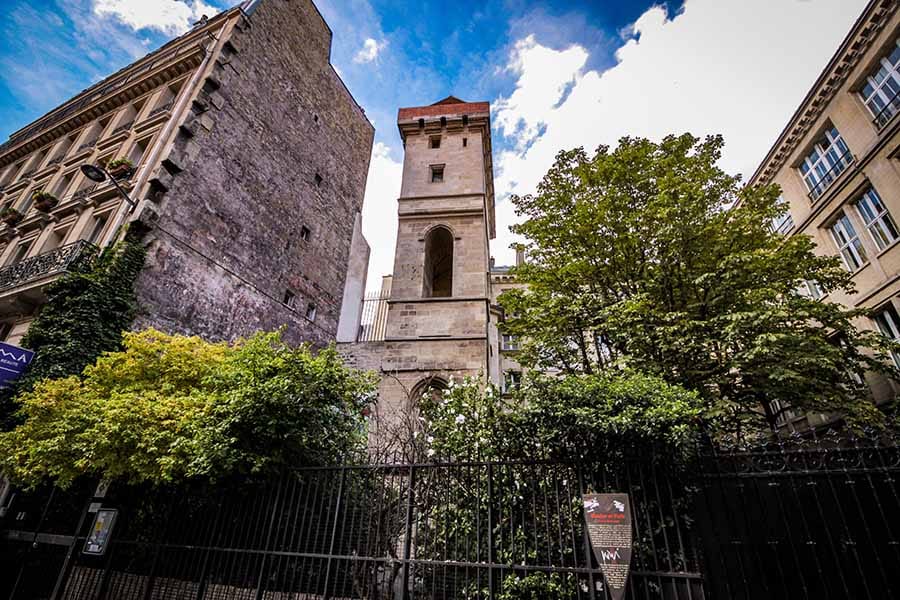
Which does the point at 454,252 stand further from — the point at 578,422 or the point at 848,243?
the point at 848,243

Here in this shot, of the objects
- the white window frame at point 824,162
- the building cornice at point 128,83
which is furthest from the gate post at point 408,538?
the building cornice at point 128,83

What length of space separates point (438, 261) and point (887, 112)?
15737 millimetres

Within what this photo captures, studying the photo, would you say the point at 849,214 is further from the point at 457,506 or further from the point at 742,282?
the point at 457,506

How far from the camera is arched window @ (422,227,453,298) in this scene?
16517mm

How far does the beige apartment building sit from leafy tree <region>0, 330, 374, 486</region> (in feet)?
46.6

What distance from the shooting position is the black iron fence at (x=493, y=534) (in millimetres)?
4387

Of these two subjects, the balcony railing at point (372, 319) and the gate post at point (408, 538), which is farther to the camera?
the balcony railing at point (372, 319)

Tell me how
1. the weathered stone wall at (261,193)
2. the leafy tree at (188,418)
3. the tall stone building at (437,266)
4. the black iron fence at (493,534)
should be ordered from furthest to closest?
1. the tall stone building at (437,266)
2. the weathered stone wall at (261,193)
3. the leafy tree at (188,418)
4. the black iron fence at (493,534)

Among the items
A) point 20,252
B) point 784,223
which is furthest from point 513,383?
point 20,252

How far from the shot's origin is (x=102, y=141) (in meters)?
16.6

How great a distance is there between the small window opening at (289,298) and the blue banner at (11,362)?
7.81 m

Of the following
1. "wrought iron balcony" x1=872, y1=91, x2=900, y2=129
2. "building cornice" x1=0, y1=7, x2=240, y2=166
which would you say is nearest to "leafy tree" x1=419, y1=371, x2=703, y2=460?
"wrought iron balcony" x1=872, y1=91, x2=900, y2=129

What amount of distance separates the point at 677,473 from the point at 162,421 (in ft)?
25.6

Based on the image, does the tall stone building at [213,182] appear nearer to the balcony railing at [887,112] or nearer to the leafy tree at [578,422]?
the leafy tree at [578,422]
